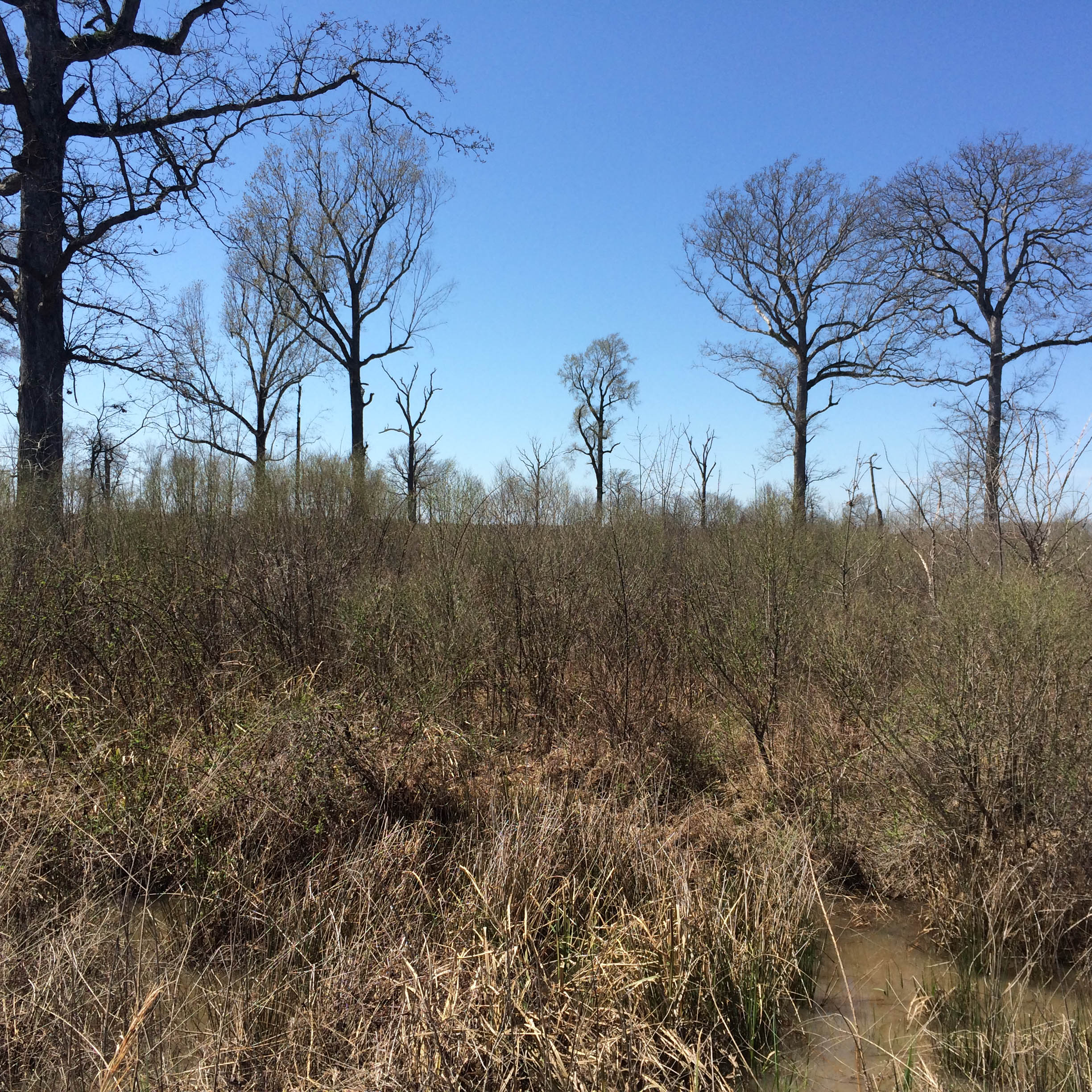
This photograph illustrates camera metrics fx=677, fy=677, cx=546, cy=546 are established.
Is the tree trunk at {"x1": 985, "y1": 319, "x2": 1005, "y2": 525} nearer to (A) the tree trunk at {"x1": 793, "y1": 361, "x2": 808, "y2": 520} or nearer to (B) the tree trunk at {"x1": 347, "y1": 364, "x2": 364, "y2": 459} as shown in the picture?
(A) the tree trunk at {"x1": 793, "y1": 361, "x2": 808, "y2": 520}

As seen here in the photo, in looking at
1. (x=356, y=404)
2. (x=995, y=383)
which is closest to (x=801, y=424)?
(x=995, y=383)

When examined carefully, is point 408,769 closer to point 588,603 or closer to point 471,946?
point 471,946

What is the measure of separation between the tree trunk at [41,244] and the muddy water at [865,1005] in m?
8.40

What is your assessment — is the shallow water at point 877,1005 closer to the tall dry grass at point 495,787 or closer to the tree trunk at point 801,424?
the tall dry grass at point 495,787

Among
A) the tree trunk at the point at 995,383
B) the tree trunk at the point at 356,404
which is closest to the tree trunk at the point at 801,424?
the tree trunk at the point at 995,383

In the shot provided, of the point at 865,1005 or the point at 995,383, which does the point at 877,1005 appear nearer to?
the point at 865,1005

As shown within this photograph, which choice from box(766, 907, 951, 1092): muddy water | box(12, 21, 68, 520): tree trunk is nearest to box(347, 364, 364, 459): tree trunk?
box(12, 21, 68, 520): tree trunk

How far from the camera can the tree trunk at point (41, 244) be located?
24.8 feet

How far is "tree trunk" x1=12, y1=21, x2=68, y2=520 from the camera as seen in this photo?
756cm

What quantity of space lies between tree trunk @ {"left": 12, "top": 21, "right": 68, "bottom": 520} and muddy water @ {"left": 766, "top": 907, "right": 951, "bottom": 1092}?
840 centimetres

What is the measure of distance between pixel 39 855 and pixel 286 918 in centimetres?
136

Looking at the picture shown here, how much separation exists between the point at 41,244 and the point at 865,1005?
401 inches

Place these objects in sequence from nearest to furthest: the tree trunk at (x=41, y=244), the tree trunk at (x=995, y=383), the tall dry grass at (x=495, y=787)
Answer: the tall dry grass at (x=495, y=787) < the tree trunk at (x=41, y=244) < the tree trunk at (x=995, y=383)

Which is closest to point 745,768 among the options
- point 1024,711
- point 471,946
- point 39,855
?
point 1024,711
